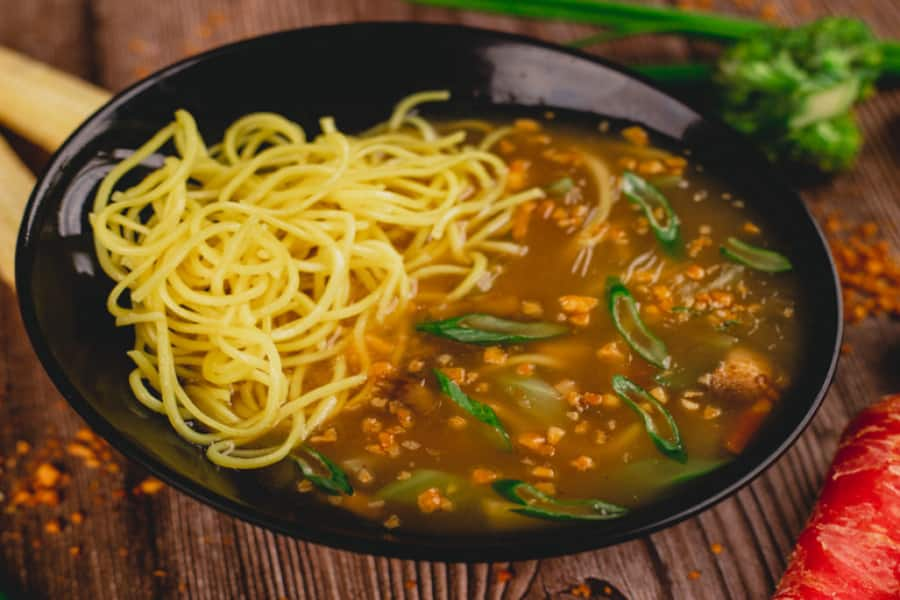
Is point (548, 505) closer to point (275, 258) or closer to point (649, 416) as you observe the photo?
point (649, 416)

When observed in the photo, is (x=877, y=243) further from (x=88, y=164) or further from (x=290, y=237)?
(x=88, y=164)

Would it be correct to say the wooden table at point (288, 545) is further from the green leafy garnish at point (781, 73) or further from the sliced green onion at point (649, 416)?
the green leafy garnish at point (781, 73)

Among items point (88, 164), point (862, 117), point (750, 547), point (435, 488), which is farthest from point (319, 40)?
point (862, 117)

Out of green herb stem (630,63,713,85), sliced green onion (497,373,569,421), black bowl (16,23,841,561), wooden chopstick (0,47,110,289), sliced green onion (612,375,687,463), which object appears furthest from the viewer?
green herb stem (630,63,713,85)

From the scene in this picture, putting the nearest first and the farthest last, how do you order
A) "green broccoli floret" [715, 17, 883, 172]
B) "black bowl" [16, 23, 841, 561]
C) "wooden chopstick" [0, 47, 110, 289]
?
"black bowl" [16, 23, 841, 561] → "wooden chopstick" [0, 47, 110, 289] → "green broccoli floret" [715, 17, 883, 172]

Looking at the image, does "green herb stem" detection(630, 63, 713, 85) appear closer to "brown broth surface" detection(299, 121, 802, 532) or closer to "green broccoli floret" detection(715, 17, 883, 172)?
"green broccoli floret" detection(715, 17, 883, 172)

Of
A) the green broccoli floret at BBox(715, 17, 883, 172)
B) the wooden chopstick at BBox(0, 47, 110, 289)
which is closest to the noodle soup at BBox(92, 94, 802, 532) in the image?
the wooden chopstick at BBox(0, 47, 110, 289)

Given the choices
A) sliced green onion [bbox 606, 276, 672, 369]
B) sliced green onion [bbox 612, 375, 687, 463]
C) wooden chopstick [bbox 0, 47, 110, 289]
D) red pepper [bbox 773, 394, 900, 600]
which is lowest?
red pepper [bbox 773, 394, 900, 600]
